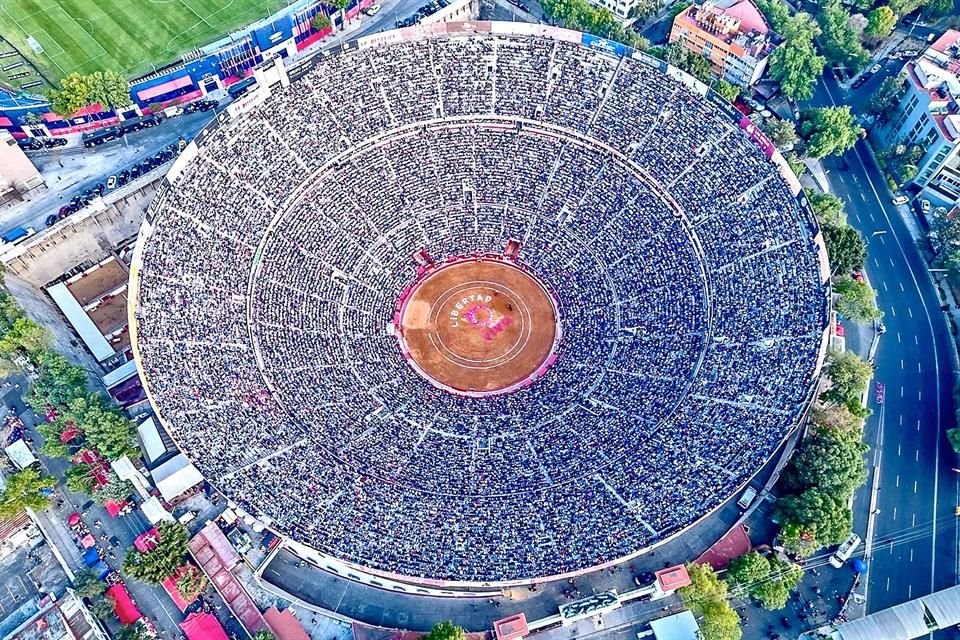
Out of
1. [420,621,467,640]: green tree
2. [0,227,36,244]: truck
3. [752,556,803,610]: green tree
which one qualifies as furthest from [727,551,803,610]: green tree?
[0,227,36,244]: truck

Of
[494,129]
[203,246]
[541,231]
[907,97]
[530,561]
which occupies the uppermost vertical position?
[907,97]

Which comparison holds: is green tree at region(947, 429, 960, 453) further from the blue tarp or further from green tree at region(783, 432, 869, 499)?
the blue tarp

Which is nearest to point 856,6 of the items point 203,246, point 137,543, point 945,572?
point 945,572

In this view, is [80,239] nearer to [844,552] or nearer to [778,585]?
[778,585]

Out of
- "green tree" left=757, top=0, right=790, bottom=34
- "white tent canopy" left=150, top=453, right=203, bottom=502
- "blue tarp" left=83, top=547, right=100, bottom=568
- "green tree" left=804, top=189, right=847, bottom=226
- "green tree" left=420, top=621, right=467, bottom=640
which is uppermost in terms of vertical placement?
"green tree" left=757, top=0, right=790, bottom=34

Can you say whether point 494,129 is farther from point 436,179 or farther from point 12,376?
point 12,376

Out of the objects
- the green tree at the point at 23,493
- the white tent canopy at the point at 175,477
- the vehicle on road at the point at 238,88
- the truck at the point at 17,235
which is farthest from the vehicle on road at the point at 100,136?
the white tent canopy at the point at 175,477
